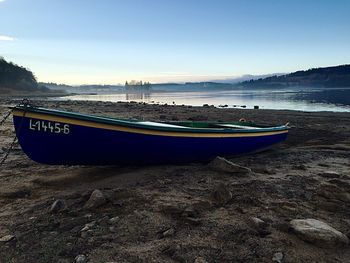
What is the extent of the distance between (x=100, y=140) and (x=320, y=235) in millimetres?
4415

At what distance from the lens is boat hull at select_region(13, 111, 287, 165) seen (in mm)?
6180

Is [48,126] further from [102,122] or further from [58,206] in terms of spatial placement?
[58,206]

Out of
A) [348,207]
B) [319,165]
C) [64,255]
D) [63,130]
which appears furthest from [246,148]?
[64,255]

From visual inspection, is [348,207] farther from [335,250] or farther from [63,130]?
[63,130]

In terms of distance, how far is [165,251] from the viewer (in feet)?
12.3

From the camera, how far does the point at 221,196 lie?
5324 mm

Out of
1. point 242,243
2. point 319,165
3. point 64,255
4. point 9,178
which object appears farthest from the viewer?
point 319,165

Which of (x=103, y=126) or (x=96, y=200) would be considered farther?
(x=103, y=126)

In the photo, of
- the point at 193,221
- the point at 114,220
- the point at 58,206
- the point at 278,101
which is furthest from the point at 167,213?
the point at 278,101

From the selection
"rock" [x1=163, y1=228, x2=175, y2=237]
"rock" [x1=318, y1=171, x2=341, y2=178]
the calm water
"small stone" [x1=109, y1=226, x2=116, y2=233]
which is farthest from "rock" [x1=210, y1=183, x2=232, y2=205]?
the calm water

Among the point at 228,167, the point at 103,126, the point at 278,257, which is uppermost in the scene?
the point at 103,126

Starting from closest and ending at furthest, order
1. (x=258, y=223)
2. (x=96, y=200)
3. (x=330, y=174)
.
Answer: (x=258, y=223) < (x=96, y=200) < (x=330, y=174)

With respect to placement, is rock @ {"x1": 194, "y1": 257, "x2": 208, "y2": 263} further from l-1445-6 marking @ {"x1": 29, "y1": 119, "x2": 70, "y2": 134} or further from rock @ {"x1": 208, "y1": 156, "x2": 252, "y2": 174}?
l-1445-6 marking @ {"x1": 29, "y1": 119, "x2": 70, "y2": 134}

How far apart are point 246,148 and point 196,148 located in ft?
7.00
